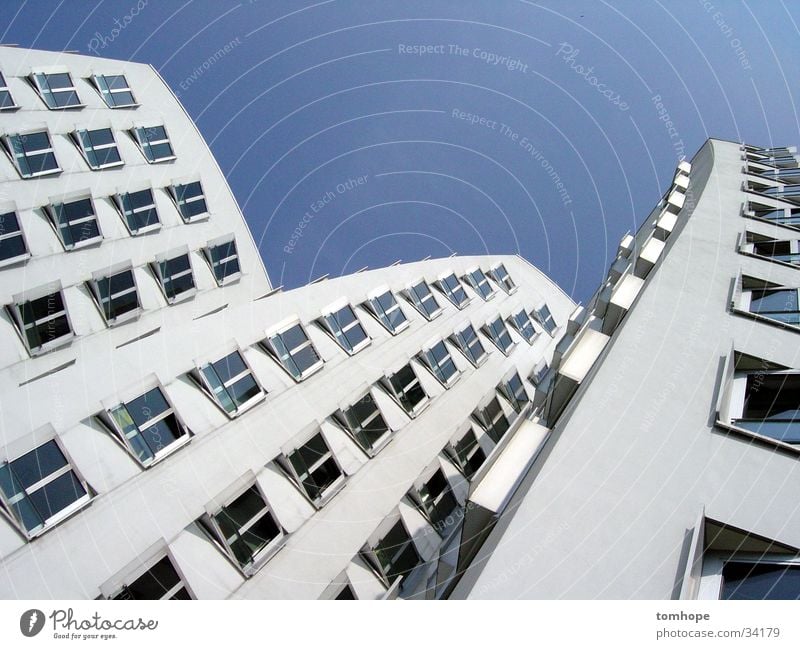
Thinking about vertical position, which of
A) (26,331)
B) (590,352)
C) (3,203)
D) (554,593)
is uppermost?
(3,203)

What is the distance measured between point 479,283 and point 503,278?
4.42m

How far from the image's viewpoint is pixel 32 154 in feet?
50.8

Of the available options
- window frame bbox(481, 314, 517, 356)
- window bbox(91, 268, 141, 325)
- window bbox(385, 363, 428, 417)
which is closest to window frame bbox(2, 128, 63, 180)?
window bbox(91, 268, 141, 325)

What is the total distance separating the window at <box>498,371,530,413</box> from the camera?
20.2 metres

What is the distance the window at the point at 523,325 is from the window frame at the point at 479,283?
174cm

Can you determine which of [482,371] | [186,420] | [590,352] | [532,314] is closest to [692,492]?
[590,352]

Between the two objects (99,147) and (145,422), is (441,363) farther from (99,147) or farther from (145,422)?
(99,147)

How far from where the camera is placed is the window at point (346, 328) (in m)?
15.5

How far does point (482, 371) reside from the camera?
20.5 meters

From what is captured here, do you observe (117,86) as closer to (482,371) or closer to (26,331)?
(26,331)

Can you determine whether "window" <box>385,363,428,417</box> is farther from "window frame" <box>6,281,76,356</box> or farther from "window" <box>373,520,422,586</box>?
"window frame" <box>6,281,76,356</box>

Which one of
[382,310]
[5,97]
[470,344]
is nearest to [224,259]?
[382,310]

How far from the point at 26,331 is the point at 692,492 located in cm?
1466

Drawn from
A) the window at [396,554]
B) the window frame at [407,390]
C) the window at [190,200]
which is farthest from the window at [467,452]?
the window at [190,200]
